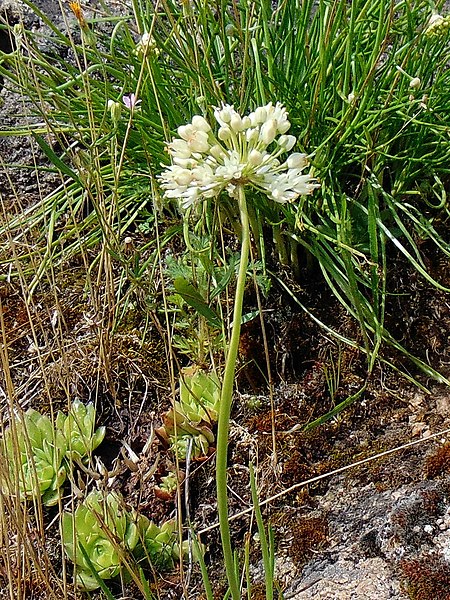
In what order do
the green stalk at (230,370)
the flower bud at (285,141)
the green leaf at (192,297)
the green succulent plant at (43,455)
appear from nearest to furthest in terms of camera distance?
the green stalk at (230,370)
the flower bud at (285,141)
the green leaf at (192,297)
the green succulent plant at (43,455)

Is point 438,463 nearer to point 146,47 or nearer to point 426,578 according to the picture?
point 426,578

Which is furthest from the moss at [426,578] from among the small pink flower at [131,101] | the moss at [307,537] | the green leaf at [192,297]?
the small pink flower at [131,101]

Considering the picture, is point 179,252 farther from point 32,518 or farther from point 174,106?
point 32,518

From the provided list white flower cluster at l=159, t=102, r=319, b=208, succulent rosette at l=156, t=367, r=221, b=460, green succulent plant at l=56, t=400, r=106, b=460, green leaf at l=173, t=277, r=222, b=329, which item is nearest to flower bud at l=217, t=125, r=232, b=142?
white flower cluster at l=159, t=102, r=319, b=208

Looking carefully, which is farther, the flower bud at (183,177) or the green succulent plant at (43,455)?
the green succulent plant at (43,455)

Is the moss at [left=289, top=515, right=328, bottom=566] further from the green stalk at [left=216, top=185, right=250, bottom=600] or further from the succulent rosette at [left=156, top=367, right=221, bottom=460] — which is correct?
the green stalk at [left=216, top=185, right=250, bottom=600]

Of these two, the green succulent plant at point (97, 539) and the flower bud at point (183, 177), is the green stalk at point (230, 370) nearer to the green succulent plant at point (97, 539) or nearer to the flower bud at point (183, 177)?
the flower bud at point (183, 177)
